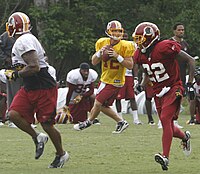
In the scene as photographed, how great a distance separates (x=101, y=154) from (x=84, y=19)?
2506 centimetres

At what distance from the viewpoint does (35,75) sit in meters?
9.38

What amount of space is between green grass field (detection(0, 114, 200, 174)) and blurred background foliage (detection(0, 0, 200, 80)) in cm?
1920

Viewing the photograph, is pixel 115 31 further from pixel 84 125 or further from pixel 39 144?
pixel 39 144

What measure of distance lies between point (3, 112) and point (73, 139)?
4.69 metres

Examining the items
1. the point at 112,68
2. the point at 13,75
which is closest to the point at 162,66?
the point at 13,75

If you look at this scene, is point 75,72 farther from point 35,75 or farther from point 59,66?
point 59,66

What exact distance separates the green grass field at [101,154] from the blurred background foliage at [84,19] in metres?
19.2

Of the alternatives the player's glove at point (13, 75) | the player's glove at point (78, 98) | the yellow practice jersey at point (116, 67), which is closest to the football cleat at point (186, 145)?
the player's glove at point (13, 75)

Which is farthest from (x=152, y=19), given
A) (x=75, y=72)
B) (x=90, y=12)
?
(x=75, y=72)

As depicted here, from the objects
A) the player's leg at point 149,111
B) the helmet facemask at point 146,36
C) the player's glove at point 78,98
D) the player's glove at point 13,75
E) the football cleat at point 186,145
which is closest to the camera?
the player's glove at point 13,75

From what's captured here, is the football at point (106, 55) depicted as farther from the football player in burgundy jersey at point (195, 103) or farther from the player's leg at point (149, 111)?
the football player in burgundy jersey at point (195, 103)

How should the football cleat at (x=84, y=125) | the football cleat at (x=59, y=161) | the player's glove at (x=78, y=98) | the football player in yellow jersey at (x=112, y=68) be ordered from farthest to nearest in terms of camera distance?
1. the player's glove at (x=78, y=98)
2. the football cleat at (x=84, y=125)
3. the football player in yellow jersey at (x=112, y=68)
4. the football cleat at (x=59, y=161)

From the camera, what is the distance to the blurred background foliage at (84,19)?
33.8 m

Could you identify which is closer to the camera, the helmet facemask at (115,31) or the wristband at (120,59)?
the wristband at (120,59)
